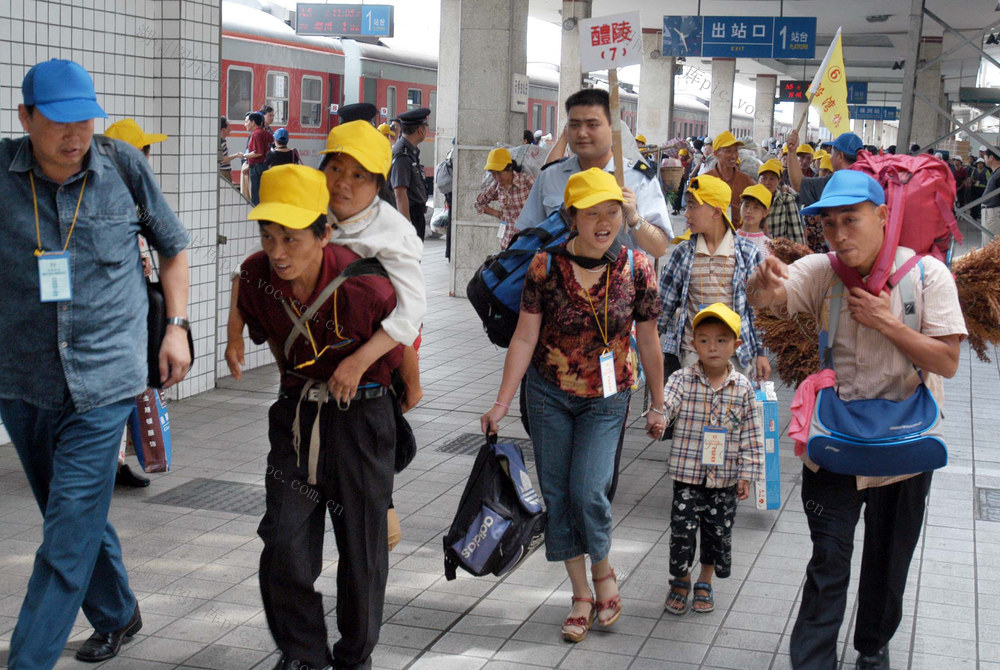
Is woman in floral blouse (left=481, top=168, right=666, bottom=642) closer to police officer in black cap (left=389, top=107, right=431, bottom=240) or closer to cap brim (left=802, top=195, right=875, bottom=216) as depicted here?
cap brim (left=802, top=195, right=875, bottom=216)

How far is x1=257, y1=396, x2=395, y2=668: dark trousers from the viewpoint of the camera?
3.76 meters

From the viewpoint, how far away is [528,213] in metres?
5.52

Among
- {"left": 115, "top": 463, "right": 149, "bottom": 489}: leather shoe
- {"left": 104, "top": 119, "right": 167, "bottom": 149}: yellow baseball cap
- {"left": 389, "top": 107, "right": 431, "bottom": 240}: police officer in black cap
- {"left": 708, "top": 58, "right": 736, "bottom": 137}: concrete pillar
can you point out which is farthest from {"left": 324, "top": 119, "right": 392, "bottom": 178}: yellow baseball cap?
{"left": 708, "top": 58, "right": 736, "bottom": 137}: concrete pillar

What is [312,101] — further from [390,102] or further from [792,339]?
[792,339]

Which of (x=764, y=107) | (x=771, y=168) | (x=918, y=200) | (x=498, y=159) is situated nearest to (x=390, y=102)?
(x=498, y=159)

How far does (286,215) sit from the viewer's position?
3494 mm

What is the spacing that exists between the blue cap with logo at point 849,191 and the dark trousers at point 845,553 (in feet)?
3.03

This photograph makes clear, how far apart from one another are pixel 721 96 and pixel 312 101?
811 inches

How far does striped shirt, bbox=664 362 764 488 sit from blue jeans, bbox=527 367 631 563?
0.42 meters

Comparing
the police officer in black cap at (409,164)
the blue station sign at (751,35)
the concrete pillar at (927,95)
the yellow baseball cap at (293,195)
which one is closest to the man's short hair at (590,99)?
the yellow baseball cap at (293,195)

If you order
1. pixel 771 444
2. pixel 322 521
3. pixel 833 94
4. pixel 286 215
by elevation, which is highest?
pixel 833 94

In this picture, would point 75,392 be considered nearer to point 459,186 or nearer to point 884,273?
point 884,273

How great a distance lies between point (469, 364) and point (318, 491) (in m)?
6.56

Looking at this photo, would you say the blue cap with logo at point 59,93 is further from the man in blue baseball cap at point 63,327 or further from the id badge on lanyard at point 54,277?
the id badge on lanyard at point 54,277
